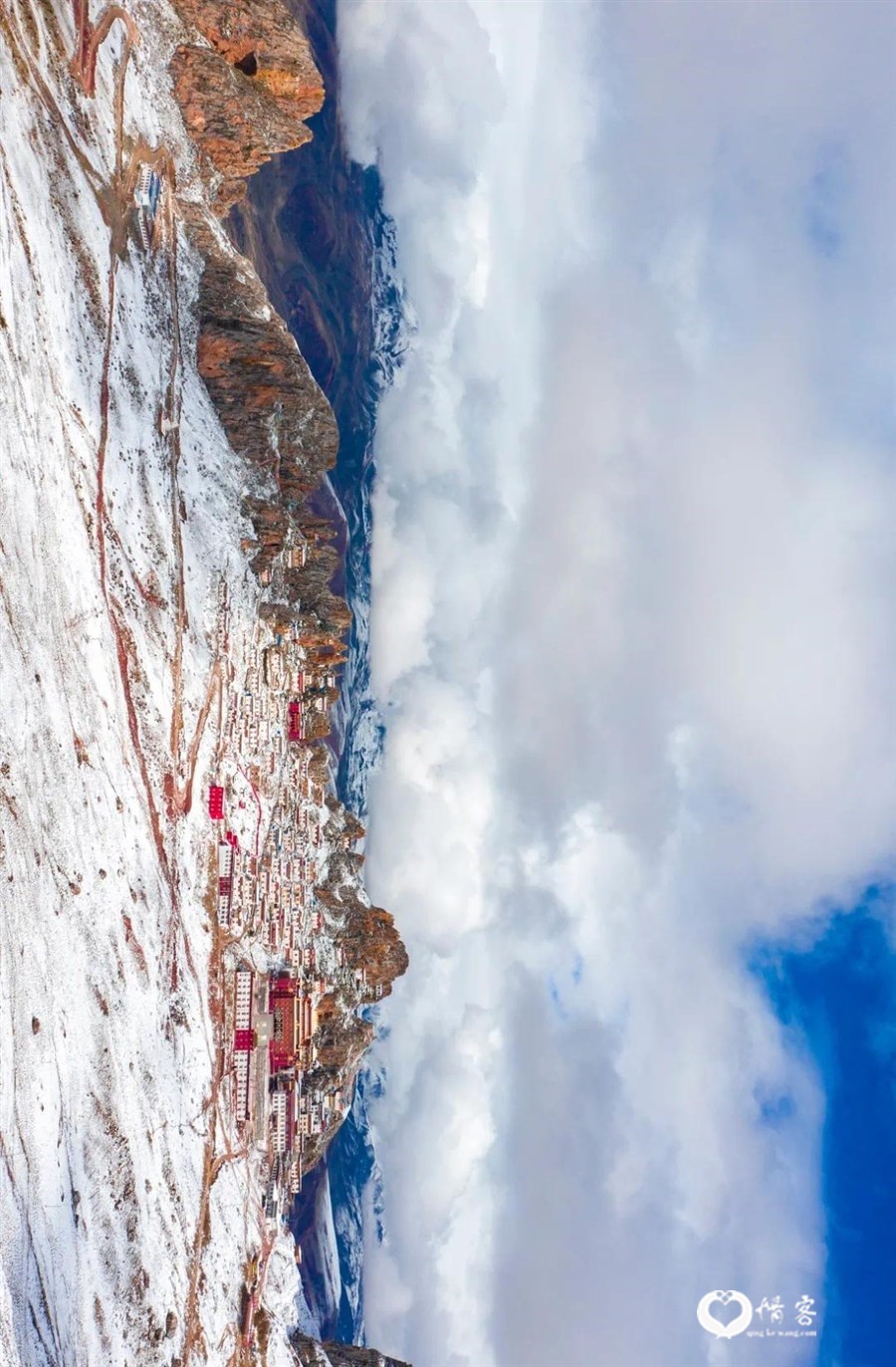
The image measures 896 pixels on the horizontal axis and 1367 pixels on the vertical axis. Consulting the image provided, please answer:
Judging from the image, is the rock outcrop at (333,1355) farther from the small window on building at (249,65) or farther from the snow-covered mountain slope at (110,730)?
the small window on building at (249,65)

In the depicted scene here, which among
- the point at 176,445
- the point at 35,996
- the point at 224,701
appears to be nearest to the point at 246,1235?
the point at 35,996

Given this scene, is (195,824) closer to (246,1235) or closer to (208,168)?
(246,1235)

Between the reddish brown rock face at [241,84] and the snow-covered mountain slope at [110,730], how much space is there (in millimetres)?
2453

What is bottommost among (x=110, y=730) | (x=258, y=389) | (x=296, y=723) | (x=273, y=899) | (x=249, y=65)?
(x=110, y=730)

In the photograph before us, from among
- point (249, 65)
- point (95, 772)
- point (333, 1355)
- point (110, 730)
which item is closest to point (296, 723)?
point (110, 730)

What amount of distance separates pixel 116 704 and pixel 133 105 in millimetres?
64472

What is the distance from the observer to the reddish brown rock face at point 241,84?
102938 millimetres

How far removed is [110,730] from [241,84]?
81.3 metres

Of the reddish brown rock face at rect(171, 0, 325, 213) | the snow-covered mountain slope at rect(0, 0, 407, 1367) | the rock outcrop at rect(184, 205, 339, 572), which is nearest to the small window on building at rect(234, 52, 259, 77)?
the reddish brown rock face at rect(171, 0, 325, 213)

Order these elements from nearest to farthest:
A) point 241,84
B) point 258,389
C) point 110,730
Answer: point 110,730 → point 241,84 → point 258,389

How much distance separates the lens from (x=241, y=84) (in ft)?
352

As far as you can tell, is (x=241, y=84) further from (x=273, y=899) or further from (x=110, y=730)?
(x=273, y=899)

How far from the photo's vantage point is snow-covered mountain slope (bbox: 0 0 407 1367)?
58750 millimetres

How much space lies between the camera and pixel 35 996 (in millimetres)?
58469
